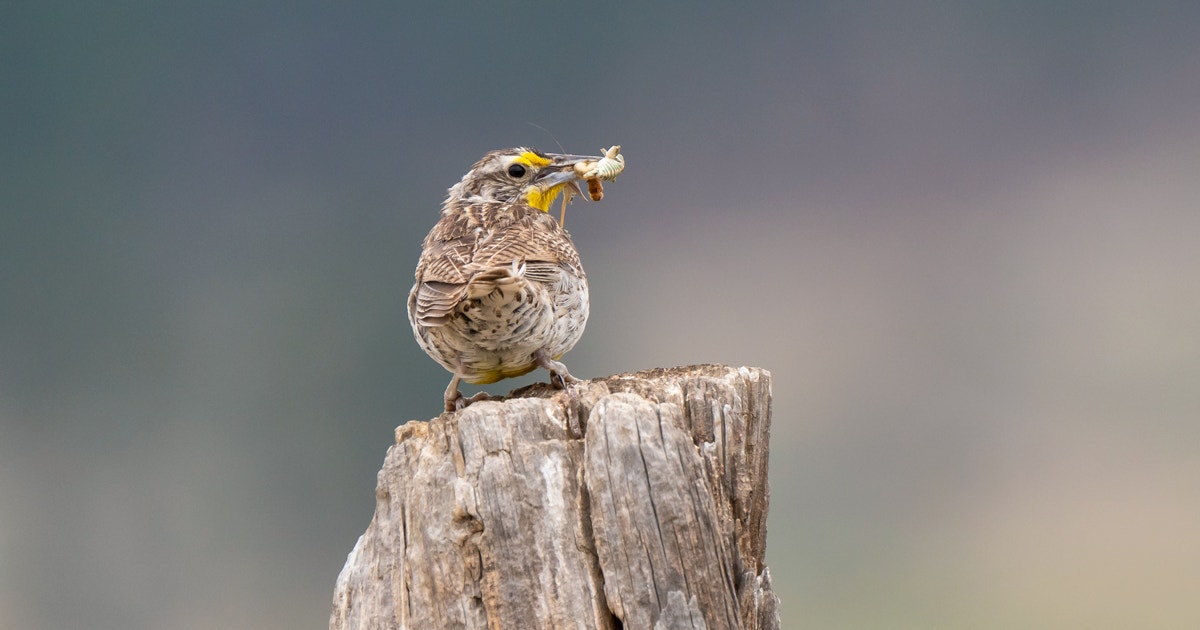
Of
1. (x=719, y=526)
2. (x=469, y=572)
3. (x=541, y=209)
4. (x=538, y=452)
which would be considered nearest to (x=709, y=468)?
(x=719, y=526)

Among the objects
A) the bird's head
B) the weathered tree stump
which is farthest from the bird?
the weathered tree stump

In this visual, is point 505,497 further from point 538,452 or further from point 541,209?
point 541,209

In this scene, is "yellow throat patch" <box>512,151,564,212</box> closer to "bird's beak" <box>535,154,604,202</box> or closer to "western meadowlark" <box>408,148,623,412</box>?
"bird's beak" <box>535,154,604,202</box>

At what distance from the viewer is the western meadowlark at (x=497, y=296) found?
149 inches

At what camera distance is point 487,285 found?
3.68m

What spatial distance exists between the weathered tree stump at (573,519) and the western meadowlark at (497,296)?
0.57m

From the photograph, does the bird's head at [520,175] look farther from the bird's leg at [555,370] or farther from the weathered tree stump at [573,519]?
the weathered tree stump at [573,519]

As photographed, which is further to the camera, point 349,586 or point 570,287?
point 570,287

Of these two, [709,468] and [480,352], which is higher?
[480,352]

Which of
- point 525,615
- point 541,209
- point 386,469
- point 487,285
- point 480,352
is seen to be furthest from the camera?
point 541,209

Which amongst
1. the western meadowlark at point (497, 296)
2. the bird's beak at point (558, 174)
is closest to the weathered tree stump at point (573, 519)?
the western meadowlark at point (497, 296)

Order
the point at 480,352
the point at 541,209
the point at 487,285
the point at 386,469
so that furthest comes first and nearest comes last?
the point at 541,209
the point at 480,352
the point at 487,285
the point at 386,469

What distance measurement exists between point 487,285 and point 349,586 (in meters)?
1.10

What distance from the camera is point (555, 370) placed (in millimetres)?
4016
